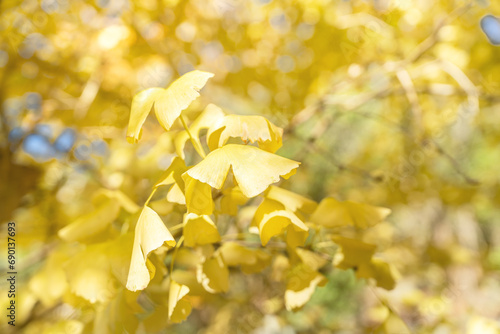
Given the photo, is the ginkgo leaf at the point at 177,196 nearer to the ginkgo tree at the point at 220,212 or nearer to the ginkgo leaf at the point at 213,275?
the ginkgo tree at the point at 220,212

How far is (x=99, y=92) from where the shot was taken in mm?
824

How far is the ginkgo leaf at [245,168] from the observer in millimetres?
260

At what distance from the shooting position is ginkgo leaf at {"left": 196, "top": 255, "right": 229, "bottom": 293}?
36 cm

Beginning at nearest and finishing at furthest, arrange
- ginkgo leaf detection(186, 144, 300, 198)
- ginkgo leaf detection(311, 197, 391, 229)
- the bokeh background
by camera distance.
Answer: ginkgo leaf detection(186, 144, 300, 198)
ginkgo leaf detection(311, 197, 391, 229)
the bokeh background

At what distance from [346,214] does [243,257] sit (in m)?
0.12

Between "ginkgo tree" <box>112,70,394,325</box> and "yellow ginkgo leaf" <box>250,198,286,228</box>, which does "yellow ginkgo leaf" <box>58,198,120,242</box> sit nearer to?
"ginkgo tree" <box>112,70,394,325</box>

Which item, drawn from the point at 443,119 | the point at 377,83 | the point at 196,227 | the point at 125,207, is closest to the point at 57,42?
the point at 125,207

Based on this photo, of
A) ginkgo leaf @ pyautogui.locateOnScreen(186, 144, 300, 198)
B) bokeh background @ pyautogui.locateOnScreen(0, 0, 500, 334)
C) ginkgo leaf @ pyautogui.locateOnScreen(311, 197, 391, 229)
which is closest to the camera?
ginkgo leaf @ pyautogui.locateOnScreen(186, 144, 300, 198)

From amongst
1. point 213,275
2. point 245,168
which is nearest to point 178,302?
point 213,275

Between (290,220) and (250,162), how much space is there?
0.07 metres

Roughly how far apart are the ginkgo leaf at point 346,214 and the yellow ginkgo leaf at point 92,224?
0.23 metres

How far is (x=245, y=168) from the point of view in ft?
0.89

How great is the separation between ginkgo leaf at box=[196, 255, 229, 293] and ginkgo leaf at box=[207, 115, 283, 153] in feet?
0.44

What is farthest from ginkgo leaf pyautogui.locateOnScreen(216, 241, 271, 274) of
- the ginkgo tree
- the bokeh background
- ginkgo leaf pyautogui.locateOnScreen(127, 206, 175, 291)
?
the bokeh background
